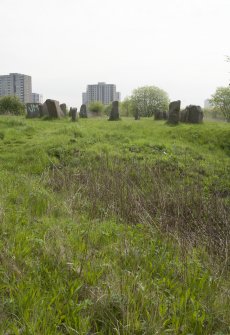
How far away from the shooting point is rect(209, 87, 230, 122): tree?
38.5m

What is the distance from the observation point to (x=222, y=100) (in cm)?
3909

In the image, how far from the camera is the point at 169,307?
2600 mm

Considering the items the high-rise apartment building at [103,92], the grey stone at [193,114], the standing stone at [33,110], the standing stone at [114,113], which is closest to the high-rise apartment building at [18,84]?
the high-rise apartment building at [103,92]

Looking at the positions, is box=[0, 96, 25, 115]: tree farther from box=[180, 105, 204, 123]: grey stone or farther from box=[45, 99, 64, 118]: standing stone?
box=[180, 105, 204, 123]: grey stone

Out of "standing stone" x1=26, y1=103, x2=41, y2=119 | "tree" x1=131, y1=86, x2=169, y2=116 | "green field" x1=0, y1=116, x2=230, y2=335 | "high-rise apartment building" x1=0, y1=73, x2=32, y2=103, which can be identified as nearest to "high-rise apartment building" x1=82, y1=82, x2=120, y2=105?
"high-rise apartment building" x1=0, y1=73, x2=32, y2=103

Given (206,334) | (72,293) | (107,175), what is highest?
(107,175)

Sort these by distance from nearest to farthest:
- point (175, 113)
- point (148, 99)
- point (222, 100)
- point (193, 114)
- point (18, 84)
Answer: point (175, 113)
point (193, 114)
point (222, 100)
point (148, 99)
point (18, 84)

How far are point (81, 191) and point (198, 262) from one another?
307 centimetres

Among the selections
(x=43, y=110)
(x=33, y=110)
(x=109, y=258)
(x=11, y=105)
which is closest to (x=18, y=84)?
(x=11, y=105)

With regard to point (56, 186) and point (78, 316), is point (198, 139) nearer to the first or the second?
point (56, 186)

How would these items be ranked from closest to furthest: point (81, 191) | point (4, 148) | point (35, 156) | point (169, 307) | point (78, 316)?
point (78, 316), point (169, 307), point (81, 191), point (35, 156), point (4, 148)

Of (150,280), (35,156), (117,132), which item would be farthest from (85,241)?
(117,132)

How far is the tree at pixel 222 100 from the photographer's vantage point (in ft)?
126

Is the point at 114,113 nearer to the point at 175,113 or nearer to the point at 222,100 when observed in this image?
the point at 175,113
